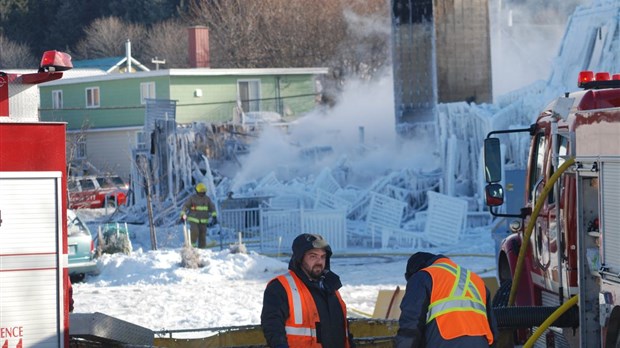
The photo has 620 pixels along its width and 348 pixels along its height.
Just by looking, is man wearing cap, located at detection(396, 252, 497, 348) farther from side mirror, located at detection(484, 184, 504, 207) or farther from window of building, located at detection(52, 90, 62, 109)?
window of building, located at detection(52, 90, 62, 109)

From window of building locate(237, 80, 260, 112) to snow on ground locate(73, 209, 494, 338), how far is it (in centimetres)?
2858

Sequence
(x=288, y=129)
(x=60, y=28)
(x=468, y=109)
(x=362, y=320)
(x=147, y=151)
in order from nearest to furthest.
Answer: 1. (x=362, y=320)
2. (x=468, y=109)
3. (x=147, y=151)
4. (x=288, y=129)
5. (x=60, y=28)

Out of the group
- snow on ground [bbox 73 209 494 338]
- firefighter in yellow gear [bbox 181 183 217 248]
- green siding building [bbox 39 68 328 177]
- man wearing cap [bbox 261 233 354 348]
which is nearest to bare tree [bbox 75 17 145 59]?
green siding building [bbox 39 68 328 177]

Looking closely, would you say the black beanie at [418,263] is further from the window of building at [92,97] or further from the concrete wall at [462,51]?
the window of building at [92,97]

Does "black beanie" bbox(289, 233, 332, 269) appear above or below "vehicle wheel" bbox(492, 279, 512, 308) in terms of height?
above

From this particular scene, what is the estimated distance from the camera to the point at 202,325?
531 inches

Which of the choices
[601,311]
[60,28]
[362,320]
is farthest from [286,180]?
[60,28]

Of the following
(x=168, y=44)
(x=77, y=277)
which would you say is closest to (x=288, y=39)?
(x=168, y=44)

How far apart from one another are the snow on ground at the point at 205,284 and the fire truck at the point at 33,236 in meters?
6.61

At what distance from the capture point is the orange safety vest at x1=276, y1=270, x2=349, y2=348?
677cm

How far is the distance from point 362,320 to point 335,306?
2919mm

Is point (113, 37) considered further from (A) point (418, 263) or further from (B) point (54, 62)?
(A) point (418, 263)

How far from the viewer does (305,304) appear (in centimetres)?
680

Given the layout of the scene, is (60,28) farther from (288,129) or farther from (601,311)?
(601,311)
